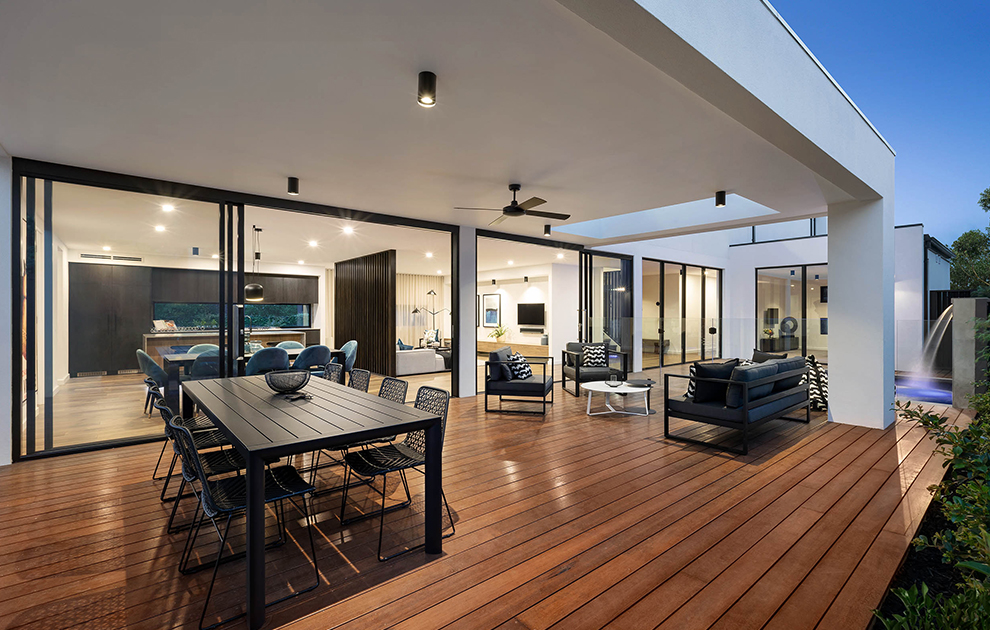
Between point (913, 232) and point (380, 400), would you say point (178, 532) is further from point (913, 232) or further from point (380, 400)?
point (913, 232)

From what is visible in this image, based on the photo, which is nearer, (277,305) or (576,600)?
(576,600)

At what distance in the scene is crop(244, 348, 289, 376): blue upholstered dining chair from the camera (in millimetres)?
5496

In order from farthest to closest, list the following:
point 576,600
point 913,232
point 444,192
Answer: point 913,232
point 444,192
point 576,600

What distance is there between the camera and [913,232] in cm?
809

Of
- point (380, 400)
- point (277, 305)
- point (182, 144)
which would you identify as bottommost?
point (380, 400)

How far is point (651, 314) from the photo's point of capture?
10.1m

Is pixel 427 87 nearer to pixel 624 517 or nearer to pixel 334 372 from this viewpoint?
pixel 624 517

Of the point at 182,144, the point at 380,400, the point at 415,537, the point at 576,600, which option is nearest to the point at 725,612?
the point at 576,600

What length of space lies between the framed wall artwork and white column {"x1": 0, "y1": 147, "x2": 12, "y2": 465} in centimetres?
Result: 1036

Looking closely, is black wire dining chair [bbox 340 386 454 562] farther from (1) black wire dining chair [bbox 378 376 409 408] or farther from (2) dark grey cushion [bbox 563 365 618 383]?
(2) dark grey cushion [bbox 563 365 618 383]

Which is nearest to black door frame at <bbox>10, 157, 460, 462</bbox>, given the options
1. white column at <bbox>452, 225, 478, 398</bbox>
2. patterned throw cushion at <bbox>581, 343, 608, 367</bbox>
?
white column at <bbox>452, 225, 478, 398</bbox>

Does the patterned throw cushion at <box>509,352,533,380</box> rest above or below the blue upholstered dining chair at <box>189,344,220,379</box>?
below

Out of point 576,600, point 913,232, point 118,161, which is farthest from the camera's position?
point 913,232

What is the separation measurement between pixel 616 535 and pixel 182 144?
420 centimetres
